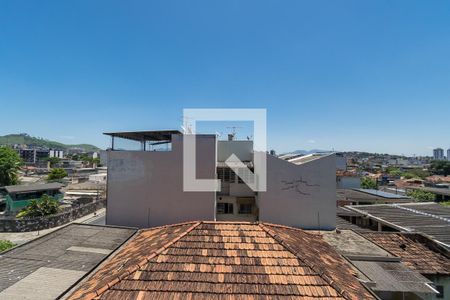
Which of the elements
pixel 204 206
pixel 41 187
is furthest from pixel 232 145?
pixel 41 187

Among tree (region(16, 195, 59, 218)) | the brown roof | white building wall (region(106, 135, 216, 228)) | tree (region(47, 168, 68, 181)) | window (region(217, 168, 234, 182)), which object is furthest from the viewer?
tree (region(47, 168, 68, 181))

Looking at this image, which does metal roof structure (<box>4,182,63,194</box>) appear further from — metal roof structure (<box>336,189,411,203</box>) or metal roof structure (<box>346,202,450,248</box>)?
metal roof structure (<box>336,189,411,203</box>)

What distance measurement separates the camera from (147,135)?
18406 millimetres

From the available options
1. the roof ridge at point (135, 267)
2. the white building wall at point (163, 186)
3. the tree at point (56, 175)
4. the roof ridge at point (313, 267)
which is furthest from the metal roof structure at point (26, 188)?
the roof ridge at point (313, 267)

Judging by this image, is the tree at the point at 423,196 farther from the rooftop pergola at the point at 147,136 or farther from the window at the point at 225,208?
the rooftop pergola at the point at 147,136

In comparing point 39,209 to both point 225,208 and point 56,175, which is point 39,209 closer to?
point 225,208

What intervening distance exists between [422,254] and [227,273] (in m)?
12.5

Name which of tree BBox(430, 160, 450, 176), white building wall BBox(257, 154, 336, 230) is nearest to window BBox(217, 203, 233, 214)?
white building wall BBox(257, 154, 336, 230)

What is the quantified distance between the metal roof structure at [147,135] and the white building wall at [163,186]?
1.07 meters

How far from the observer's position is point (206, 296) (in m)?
4.90

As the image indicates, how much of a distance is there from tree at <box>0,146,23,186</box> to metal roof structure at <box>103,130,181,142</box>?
3204 centimetres

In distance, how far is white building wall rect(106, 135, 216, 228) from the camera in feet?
57.2

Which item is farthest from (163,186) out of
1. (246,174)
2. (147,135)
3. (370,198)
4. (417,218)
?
(370,198)

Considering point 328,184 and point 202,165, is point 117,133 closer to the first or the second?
point 202,165
